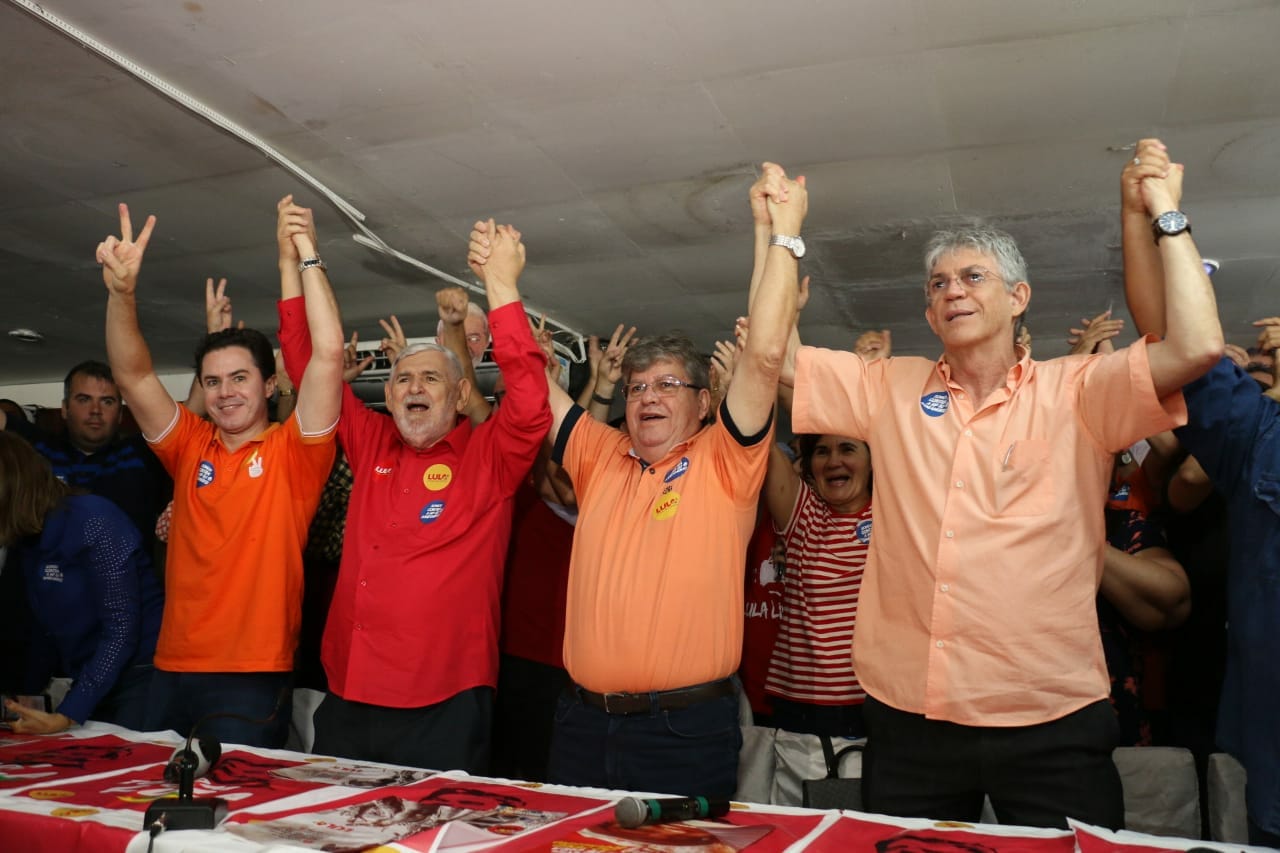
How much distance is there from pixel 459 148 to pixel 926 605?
3.23 metres

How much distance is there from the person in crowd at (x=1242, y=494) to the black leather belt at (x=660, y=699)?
3.22 feet

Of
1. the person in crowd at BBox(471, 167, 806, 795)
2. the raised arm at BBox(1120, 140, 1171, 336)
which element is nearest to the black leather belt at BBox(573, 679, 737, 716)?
the person in crowd at BBox(471, 167, 806, 795)

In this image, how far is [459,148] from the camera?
432 centimetres

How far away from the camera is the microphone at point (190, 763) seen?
143cm

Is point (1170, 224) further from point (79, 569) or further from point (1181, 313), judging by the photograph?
point (79, 569)

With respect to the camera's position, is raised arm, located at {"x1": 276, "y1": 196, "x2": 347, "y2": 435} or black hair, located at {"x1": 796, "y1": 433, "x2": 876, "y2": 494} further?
black hair, located at {"x1": 796, "y1": 433, "x2": 876, "y2": 494}

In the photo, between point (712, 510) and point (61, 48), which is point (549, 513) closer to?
point (712, 510)

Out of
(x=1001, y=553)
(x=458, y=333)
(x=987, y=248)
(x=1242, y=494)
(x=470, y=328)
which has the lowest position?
(x=1001, y=553)

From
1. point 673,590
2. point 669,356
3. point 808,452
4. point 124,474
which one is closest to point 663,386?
point 669,356

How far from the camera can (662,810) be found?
4.72ft

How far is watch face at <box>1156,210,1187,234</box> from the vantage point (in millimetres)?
1710

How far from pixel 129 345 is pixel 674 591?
167 centimetres

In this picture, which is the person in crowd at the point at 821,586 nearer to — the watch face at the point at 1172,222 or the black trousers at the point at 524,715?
the black trousers at the point at 524,715

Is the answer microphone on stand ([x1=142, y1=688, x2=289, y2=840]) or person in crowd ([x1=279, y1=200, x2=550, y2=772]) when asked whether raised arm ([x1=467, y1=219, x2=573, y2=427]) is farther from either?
microphone on stand ([x1=142, y1=688, x2=289, y2=840])
